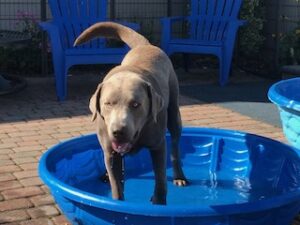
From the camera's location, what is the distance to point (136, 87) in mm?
2822

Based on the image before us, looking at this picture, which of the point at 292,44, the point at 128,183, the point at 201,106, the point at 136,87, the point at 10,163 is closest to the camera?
the point at 136,87

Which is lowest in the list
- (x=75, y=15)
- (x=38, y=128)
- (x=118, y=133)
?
(x=38, y=128)

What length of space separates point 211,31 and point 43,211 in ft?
17.6

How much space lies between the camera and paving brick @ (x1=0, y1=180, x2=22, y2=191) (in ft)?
13.2

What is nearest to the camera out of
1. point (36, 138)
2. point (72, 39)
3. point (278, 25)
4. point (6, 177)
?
point (6, 177)

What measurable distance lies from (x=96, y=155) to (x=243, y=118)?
7.85 feet

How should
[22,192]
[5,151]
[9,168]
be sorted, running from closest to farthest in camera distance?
1. [22,192]
2. [9,168]
3. [5,151]

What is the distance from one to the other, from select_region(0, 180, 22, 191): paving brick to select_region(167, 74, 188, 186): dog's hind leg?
1140mm

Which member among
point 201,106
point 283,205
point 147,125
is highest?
point 147,125

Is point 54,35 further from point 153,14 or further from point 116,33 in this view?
point 153,14

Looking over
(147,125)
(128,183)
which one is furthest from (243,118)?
(147,125)

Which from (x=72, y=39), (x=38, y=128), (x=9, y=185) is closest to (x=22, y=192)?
(x=9, y=185)

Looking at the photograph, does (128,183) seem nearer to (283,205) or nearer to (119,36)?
(119,36)

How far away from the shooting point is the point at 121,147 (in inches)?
111
